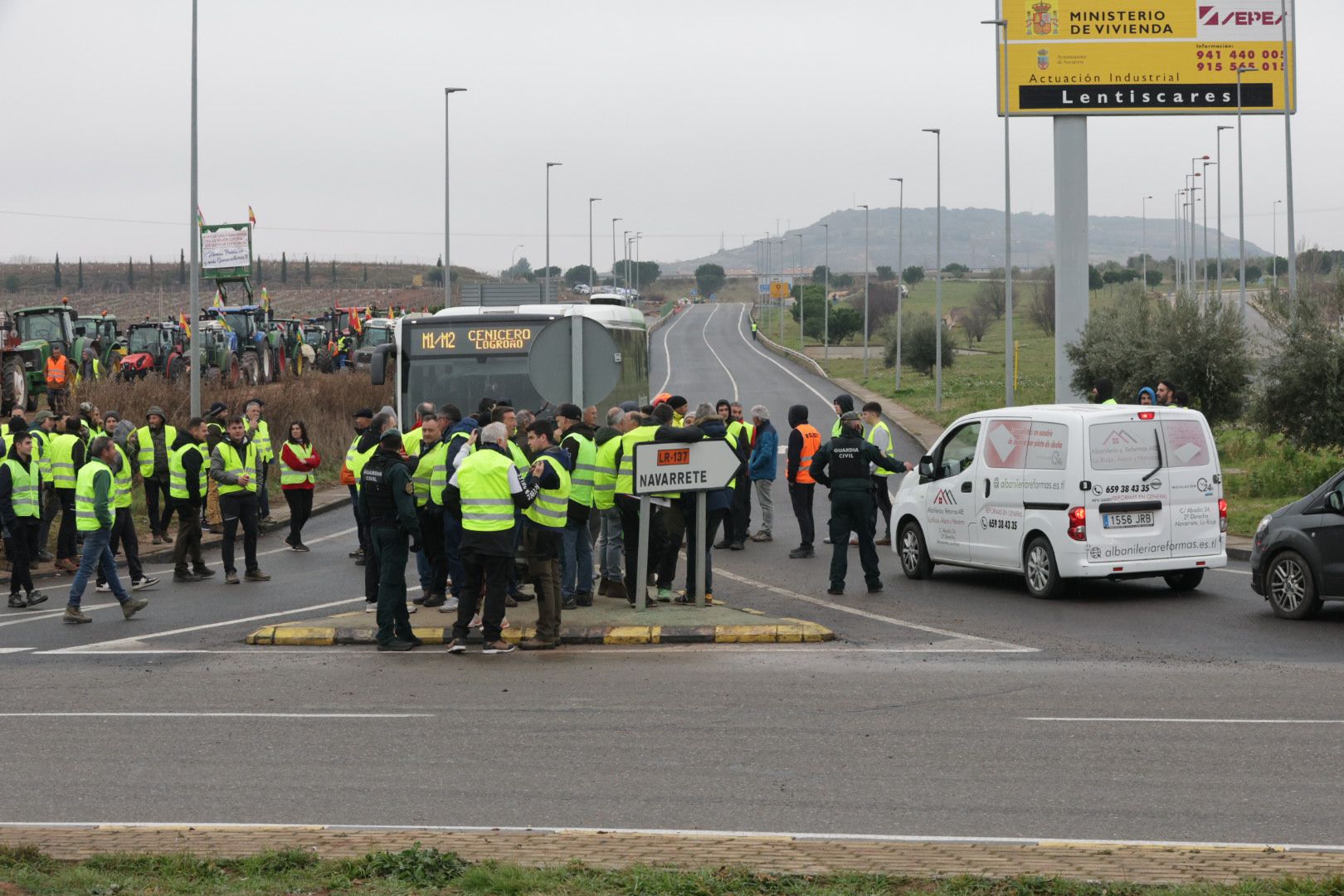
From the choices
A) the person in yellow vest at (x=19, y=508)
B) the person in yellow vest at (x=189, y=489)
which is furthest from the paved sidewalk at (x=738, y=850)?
the person in yellow vest at (x=189, y=489)

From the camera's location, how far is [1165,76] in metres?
37.2

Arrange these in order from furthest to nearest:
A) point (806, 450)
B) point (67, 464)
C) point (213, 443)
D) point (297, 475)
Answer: point (297, 475), point (806, 450), point (213, 443), point (67, 464)

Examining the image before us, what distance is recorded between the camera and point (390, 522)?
13430mm

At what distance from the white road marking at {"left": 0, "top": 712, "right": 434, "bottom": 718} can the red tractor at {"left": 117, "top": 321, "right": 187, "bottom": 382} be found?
28.7 meters

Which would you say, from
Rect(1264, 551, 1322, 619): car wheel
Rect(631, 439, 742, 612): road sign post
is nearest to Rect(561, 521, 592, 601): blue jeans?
Rect(631, 439, 742, 612): road sign post

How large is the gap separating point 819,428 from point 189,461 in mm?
26413

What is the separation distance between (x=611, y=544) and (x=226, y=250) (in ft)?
169

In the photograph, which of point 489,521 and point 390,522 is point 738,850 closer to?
point 489,521

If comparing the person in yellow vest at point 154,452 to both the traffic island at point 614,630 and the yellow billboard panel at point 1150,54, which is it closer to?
the traffic island at point 614,630

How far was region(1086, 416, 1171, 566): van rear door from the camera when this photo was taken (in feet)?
49.8

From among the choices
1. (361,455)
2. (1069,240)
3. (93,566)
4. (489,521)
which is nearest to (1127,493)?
(489,521)

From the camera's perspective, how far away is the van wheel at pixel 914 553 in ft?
57.9

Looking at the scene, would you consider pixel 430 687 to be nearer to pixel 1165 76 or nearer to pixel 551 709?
pixel 551 709

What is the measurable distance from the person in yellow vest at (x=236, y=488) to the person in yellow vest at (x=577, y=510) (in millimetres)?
4435
